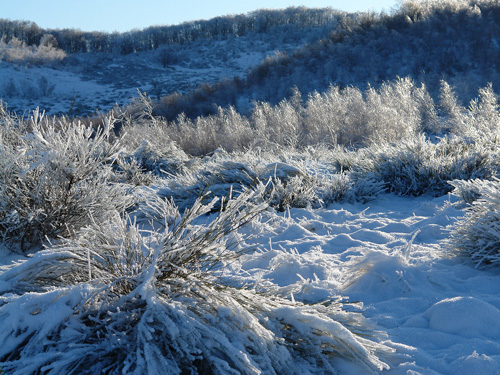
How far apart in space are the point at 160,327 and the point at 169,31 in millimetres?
56852

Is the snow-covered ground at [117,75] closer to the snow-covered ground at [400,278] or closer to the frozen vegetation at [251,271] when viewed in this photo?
the frozen vegetation at [251,271]

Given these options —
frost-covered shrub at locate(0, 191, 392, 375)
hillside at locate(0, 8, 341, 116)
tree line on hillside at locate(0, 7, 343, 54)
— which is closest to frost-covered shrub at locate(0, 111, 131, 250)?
frost-covered shrub at locate(0, 191, 392, 375)

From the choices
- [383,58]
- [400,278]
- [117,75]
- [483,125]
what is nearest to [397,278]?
[400,278]

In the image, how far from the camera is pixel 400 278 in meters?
2.02

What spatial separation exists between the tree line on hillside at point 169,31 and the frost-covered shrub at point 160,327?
154 feet

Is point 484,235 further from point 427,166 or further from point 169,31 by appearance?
point 169,31

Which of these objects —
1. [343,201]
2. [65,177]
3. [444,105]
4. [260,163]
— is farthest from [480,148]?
[444,105]

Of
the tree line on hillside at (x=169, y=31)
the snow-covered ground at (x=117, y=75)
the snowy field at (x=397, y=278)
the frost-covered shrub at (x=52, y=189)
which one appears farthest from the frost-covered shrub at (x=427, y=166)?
the tree line on hillside at (x=169, y=31)

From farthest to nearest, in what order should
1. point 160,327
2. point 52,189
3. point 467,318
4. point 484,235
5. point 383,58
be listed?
point 383,58, point 52,189, point 484,235, point 467,318, point 160,327

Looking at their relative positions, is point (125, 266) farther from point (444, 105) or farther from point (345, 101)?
point (444, 105)

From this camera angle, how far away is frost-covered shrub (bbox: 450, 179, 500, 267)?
2131mm

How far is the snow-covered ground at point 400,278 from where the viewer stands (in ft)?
4.72

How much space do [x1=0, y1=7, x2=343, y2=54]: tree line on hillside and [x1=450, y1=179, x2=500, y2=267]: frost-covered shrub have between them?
150ft

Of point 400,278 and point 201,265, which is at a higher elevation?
point 201,265
